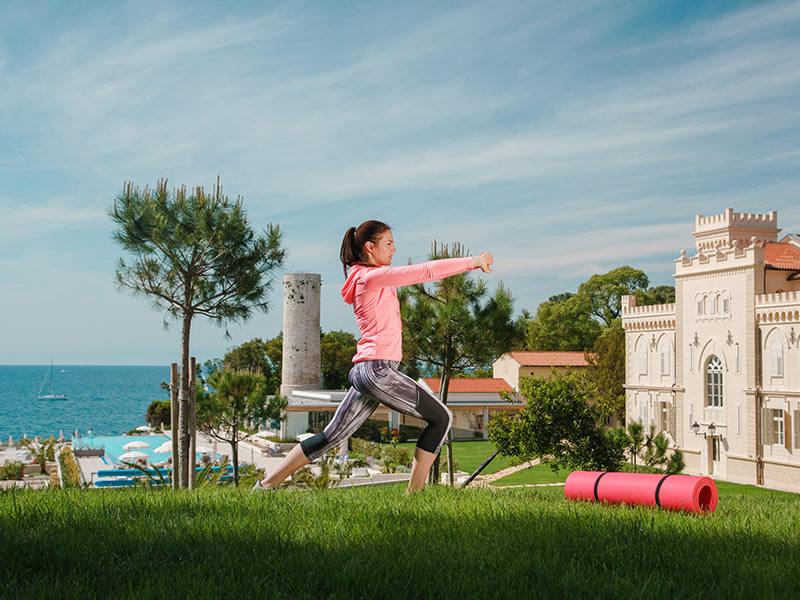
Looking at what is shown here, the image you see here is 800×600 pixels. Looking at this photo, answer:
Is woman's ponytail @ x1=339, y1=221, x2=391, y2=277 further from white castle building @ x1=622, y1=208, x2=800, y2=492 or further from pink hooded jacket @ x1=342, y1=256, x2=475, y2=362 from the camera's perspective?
white castle building @ x1=622, y1=208, x2=800, y2=492

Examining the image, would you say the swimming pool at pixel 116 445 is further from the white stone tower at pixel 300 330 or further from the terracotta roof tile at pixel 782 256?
the terracotta roof tile at pixel 782 256

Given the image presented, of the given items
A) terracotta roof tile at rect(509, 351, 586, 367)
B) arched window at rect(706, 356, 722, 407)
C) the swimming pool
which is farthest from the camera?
terracotta roof tile at rect(509, 351, 586, 367)

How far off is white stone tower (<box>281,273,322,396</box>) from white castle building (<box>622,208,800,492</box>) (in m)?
23.3

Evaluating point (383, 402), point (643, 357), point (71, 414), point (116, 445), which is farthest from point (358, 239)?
point (71, 414)

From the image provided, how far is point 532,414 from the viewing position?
62.1 feet

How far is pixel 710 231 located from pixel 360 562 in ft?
127

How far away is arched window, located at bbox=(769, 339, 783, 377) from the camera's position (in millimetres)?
30578

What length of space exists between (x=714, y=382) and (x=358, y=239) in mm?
33567

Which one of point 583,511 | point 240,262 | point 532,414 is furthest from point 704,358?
point 583,511

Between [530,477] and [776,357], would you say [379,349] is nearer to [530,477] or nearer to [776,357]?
[530,477]

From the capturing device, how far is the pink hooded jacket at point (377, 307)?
15.7ft

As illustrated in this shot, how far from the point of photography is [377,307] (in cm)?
487

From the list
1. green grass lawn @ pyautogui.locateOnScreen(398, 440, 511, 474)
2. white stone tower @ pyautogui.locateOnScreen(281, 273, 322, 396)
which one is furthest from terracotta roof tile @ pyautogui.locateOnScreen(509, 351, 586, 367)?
white stone tower @ pyautogui.locateOnScreen(281, 273, 322, 396)

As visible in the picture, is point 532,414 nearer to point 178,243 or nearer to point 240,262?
point 240,262
